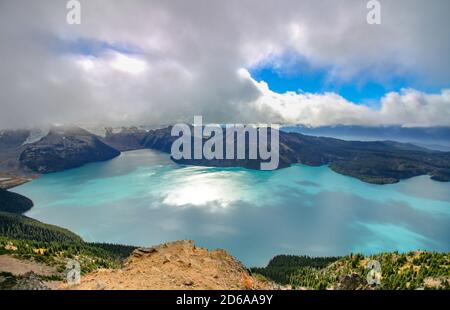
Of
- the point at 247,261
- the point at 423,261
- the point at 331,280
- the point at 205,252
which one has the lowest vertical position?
the point at 247,261

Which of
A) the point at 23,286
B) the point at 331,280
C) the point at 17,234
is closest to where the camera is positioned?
the point at 23,286
